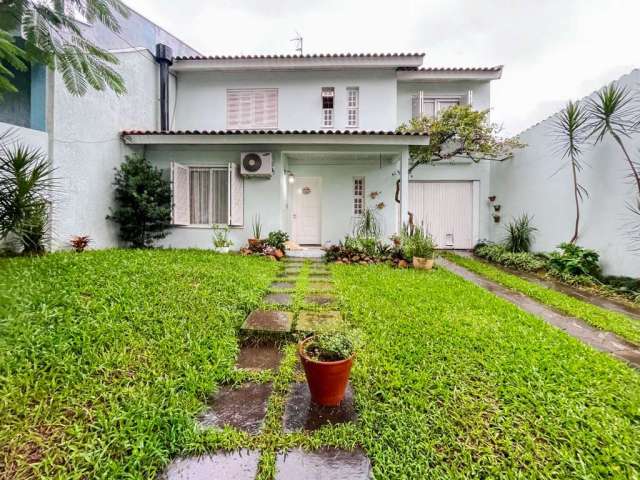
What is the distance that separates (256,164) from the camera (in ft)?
26.3

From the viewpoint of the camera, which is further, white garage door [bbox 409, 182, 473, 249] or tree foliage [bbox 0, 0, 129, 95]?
white garage door [bbox 409, 182, 473, 249]

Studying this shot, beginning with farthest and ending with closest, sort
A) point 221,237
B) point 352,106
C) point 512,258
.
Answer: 1. point 352,106
2. point 221,237
3. point 512,258

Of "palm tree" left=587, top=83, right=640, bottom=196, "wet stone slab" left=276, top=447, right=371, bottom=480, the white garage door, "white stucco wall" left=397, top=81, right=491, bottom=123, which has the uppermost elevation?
"white stucco wall" left=397, top=81, right=491, bottom=123

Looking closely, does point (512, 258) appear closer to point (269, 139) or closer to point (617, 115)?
point (617, 115)

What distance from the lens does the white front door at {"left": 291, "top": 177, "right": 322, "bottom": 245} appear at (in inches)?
387

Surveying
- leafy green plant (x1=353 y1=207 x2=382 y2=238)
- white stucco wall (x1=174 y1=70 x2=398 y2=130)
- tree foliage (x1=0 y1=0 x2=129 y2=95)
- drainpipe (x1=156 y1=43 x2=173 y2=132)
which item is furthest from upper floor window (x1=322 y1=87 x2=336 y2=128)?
tree foliage (x1=0 y1=0 x2=129 y2=95)

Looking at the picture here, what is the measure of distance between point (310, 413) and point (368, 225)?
6783mm

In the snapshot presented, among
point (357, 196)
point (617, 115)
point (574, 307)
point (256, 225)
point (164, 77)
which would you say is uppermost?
point (164, 77)

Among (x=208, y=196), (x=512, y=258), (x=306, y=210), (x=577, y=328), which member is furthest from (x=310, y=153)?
(x=577, y=328)

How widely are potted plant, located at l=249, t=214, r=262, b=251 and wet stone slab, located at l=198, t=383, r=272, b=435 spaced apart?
5.67 meters

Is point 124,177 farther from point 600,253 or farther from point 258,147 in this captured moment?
point 600,253

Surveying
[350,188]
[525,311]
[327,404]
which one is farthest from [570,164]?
[327,404]

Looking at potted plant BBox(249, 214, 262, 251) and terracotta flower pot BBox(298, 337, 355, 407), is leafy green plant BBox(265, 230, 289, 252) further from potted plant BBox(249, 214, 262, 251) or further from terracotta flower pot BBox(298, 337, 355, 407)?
terracotta flower pot BBox(298, 337, 355, 407)

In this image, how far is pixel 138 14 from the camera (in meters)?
8.51
